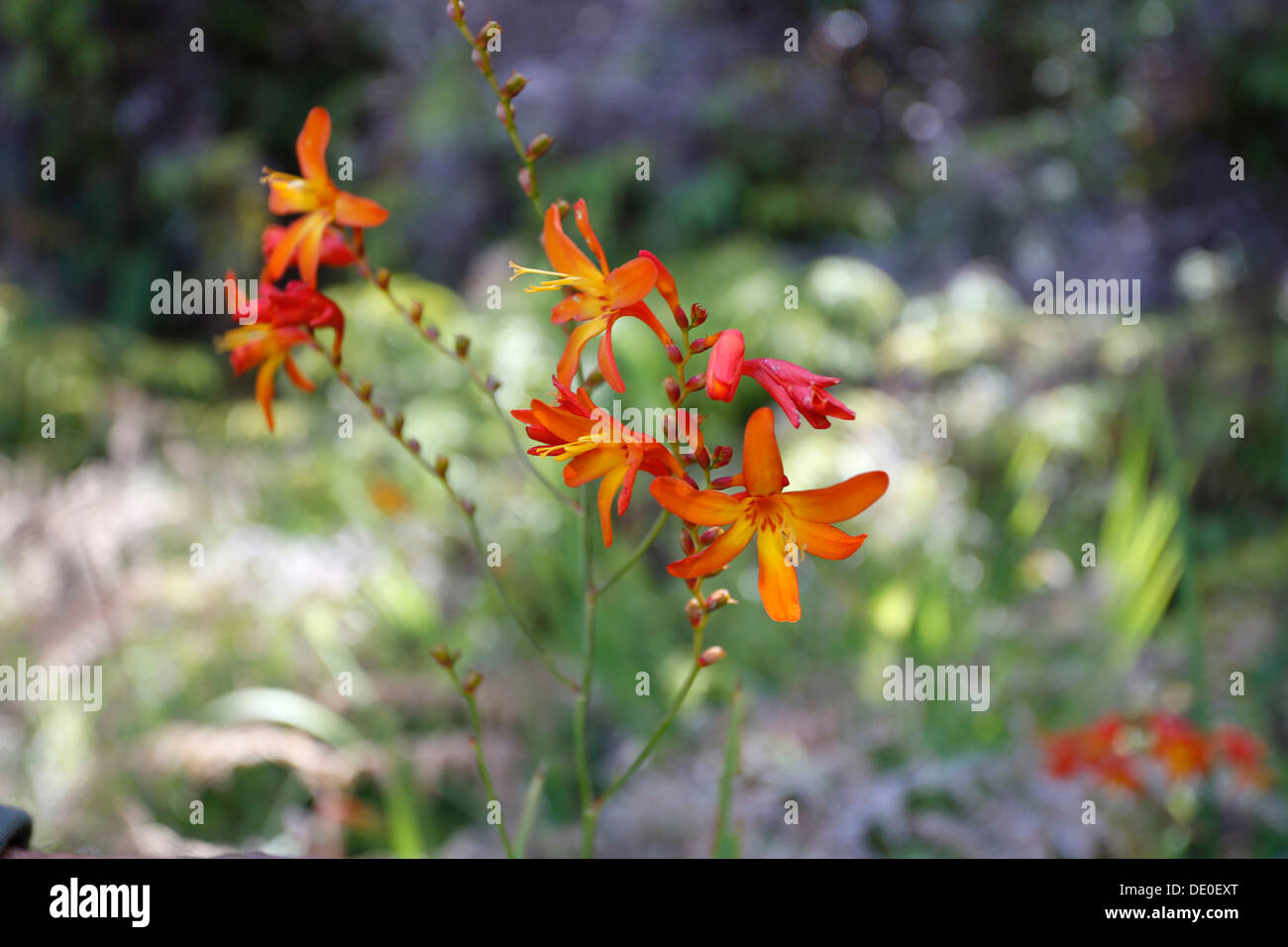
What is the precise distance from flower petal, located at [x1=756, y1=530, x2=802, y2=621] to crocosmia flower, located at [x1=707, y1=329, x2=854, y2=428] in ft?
0.29

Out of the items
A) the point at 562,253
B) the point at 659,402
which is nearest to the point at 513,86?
the point at 562,253

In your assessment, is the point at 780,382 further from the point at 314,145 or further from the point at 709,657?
the point at 314,145

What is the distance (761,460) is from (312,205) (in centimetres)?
53

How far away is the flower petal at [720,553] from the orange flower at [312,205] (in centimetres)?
45

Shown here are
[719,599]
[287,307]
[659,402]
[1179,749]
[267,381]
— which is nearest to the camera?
[719,599]

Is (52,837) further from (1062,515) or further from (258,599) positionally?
(1062,515)

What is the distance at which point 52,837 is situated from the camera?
1.75 meters

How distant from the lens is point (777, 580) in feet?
2.08

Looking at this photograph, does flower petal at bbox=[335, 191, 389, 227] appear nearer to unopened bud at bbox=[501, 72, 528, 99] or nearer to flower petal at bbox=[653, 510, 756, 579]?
unopened bud at bbox=[501, 72, 528, 99]

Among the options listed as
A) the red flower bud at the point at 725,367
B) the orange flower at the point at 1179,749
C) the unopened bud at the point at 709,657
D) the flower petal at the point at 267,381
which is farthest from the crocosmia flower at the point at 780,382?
the orange flower at the point at 1179,749

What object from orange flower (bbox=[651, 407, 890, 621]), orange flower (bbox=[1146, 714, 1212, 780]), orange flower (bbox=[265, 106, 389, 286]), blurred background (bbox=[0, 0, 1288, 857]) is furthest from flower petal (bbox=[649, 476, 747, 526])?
orange flower (bbox=[1146, 714, 1212, 780])
